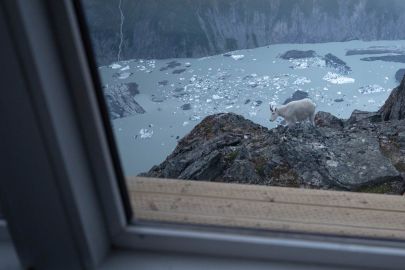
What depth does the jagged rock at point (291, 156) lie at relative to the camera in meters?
1.42

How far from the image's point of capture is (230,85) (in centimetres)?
129

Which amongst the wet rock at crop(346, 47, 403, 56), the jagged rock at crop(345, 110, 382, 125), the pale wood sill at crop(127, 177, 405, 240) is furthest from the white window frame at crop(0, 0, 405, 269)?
the jagged rock at crop(345, 110, 382, 125)

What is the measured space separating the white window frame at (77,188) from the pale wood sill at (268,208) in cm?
3

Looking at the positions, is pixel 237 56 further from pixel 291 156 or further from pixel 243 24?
pixel 291 156

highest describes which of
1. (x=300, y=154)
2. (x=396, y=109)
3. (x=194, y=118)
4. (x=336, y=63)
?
(x=336, y=63)

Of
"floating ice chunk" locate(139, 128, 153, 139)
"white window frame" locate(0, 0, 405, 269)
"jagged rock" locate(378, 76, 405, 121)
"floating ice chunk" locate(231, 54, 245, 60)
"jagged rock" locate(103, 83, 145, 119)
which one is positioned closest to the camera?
"white window frame" locate(0, 0, 405, 269)

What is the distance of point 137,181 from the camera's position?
78cm

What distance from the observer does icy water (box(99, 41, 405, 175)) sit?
933mm

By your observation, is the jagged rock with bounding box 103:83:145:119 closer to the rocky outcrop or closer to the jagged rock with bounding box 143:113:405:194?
the jagged rock with bounding box 143:113:405:194

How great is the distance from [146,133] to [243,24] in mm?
364

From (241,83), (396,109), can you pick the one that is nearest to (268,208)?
(241,83)

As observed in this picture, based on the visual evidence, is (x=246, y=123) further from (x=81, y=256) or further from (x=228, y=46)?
(x=81, y=256)

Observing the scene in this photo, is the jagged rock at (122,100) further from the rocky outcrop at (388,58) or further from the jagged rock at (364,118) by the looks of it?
the jagged rock at (364,118)

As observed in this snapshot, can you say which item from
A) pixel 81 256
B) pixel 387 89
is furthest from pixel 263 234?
pixel 387 89
